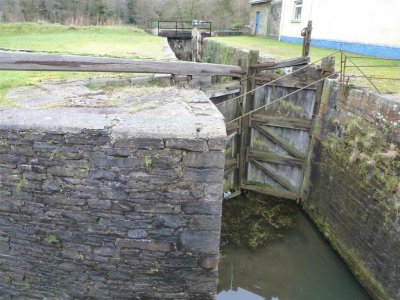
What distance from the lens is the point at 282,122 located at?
789 cm

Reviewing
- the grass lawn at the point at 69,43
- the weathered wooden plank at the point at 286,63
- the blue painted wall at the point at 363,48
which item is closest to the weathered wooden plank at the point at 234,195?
the weathered wooden plank at the point at 286,63

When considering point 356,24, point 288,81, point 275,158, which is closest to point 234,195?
point 275,158

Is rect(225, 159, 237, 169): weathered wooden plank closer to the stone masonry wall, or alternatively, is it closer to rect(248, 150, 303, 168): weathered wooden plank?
rect(248, 150, 303, 168): weathered wooden plank

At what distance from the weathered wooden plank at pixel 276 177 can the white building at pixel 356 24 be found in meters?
5.78

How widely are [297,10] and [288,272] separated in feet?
48.9

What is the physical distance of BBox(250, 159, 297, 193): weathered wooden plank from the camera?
324 inches

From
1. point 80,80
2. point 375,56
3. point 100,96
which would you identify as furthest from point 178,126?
point 375,56

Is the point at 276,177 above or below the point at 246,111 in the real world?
below

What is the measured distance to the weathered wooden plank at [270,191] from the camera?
8.22m

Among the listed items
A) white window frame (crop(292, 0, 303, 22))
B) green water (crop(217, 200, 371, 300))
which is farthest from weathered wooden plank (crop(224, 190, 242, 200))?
white window frame (crop(292, 0, 303, 22))

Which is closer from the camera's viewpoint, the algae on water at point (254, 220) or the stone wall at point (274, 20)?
the algae on water at point (254, 220)

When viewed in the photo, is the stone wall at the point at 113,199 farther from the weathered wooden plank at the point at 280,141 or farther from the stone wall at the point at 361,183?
the weathered wooden plank at the point at 280,141

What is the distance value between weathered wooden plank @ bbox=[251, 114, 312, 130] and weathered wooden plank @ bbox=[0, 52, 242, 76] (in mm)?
2539

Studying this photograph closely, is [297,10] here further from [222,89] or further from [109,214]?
[109,214]
